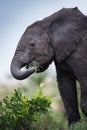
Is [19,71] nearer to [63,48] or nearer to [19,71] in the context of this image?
[19,71]

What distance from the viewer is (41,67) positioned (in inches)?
531

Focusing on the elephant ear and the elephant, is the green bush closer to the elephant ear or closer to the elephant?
the elephant

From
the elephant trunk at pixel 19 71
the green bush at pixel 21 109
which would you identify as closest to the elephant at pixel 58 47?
the elephant trunk at pixel 19 71

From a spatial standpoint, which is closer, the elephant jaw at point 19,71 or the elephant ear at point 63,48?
the elephant jaw at point 19,71

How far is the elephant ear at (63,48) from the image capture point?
523 inches

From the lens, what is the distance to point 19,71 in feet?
43.0

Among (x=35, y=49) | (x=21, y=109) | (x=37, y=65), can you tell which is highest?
(x=35, y=49)

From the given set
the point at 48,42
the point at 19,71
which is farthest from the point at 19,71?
the point at 48,42

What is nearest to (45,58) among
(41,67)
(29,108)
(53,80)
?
(41,67)

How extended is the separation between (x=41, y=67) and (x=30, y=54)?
337 mm

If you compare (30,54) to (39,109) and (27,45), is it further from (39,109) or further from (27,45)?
(39,109)

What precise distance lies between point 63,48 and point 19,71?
96cm

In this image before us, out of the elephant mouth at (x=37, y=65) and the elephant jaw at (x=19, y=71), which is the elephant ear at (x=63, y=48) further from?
the elephant jaw at (x=19, y=71)

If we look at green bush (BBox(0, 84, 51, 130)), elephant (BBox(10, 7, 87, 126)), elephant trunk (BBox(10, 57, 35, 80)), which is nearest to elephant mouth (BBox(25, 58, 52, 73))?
elephant (BBox(10, 7, 87, 126))
